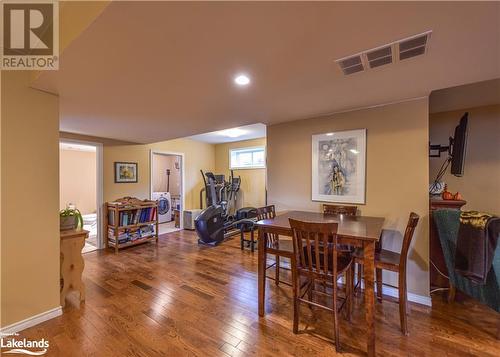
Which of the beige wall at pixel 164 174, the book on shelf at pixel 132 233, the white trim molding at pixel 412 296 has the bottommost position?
the white trim molding at pixel 412 296

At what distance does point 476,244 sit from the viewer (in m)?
1.95

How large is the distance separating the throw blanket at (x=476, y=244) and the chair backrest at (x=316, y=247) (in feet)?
4.13

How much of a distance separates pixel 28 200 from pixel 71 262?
0.80 m

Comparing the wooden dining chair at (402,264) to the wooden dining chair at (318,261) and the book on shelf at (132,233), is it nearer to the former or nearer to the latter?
the wooden dining chair at (318,261)

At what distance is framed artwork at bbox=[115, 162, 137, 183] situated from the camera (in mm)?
4684

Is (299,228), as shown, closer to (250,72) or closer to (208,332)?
(208,332)

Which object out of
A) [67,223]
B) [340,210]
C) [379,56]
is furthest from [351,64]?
[67,223]

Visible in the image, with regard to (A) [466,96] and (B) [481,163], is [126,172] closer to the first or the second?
(A) [466,96]

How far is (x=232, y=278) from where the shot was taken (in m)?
2.98

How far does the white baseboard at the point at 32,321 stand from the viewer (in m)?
1.90

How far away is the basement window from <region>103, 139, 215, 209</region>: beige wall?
2.57 ft

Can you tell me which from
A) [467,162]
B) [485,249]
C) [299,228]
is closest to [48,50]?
[299,228]

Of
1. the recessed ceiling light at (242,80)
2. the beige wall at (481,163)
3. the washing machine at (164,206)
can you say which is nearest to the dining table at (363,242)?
the recessed ceiling light at (242,80)

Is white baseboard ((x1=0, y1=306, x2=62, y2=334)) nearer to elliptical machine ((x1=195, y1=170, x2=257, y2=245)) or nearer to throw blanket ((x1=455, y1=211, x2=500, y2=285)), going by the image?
elliptical machine ((x1=195, y1=170, x2=257, y2=245))
